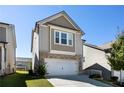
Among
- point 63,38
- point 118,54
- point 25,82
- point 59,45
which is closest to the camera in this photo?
point 25,82

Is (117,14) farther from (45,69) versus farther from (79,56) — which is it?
(45,69)

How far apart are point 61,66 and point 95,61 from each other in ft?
24.5

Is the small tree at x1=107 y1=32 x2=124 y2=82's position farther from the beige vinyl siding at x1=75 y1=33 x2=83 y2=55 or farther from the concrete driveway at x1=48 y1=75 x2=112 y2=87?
the concrete driveway at x1=48 y1=75 x2=112 y2=87

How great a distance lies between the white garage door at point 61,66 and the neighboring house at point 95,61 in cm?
291

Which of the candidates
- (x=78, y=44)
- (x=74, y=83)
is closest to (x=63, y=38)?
(x=78, y=44)

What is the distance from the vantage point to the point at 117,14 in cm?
2295

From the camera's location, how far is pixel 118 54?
21641 millimetres

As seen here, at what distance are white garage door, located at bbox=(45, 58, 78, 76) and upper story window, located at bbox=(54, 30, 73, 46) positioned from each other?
185 centimetres

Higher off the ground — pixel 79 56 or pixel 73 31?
pixel 73 31

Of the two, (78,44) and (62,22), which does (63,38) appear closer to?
(62,22)

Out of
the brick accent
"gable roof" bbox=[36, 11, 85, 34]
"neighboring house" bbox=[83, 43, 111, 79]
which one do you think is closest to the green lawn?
the brick accent

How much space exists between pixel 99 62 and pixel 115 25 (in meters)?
5.89
